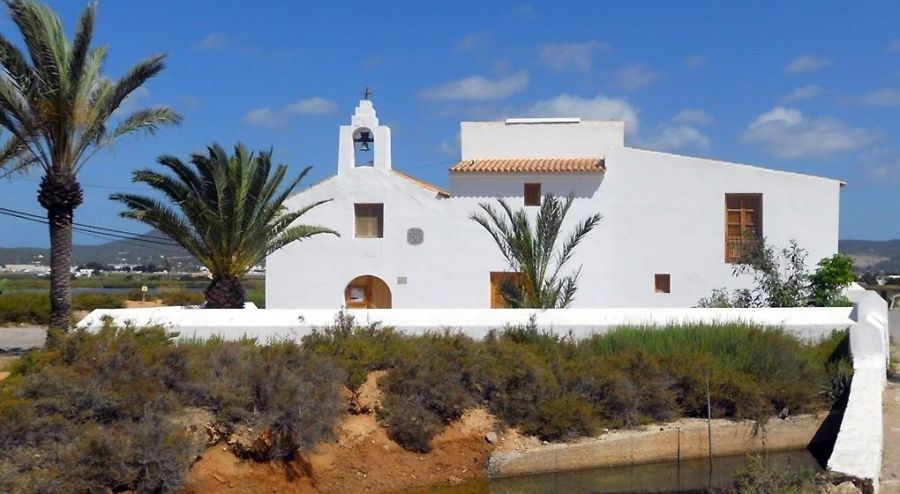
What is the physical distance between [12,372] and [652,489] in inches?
361

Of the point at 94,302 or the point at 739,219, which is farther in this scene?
the point at 94,302

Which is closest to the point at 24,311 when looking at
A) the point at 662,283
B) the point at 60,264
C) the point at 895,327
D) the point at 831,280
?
the point at 60,264

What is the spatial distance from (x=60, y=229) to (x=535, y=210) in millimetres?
11481

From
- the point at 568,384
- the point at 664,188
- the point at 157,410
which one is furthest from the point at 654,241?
the point at 157,410

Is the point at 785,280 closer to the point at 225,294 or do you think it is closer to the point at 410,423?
the point at 410,423

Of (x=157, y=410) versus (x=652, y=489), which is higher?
(x=157, y=410)

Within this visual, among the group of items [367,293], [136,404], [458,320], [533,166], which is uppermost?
[533,166]

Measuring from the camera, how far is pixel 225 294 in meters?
20.3

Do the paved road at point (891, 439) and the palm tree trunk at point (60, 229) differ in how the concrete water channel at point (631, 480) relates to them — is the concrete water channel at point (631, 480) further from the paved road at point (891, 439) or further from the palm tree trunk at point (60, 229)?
the palm tree trunk at point (60, 229)

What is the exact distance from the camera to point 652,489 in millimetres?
13898

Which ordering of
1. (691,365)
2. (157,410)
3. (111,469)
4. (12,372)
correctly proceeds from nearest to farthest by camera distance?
1. (111,469)
2. (157,410)
3. (12,372)
4. (691,365)

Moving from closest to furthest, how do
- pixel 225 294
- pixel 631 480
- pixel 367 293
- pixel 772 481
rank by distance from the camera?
pixel 772 481 → pixel 631 480 → pixel 225 294 → pixel 367 293

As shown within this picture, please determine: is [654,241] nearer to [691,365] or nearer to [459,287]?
[459,287]

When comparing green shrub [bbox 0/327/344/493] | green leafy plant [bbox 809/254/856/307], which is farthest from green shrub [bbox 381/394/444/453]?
green leafy plant [bbox 809/254/856/307]
